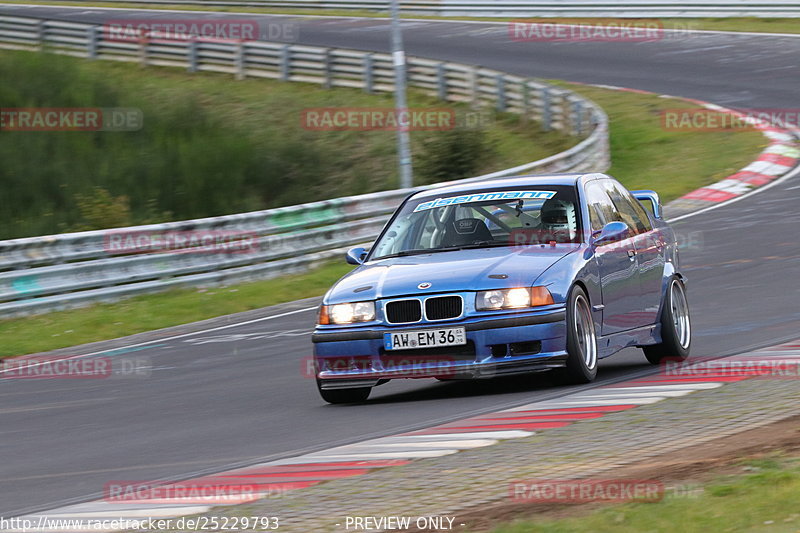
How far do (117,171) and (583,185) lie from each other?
52.8 ft

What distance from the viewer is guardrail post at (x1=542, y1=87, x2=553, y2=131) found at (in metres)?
30.0

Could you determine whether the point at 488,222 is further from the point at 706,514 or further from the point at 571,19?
the point at 571,19

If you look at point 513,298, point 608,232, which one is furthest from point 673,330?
point 513,298

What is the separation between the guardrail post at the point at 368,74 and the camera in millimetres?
35438

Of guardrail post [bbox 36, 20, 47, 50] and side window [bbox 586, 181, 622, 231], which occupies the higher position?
guardrail post [bbox 36, 20, 47, 50]

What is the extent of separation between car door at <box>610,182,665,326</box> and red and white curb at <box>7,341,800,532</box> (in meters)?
0.78

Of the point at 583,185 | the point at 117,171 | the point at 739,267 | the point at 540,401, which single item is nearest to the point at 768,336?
the point at 583,185
